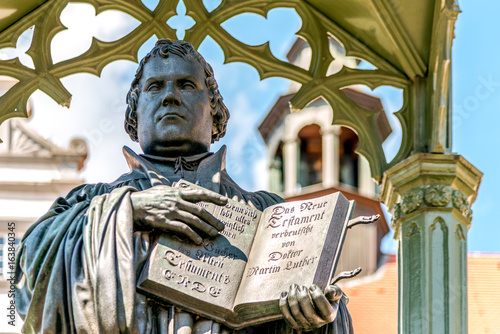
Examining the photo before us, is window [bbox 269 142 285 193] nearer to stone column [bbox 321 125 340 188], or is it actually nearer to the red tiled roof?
stone column [bbox 321 125 340 188]

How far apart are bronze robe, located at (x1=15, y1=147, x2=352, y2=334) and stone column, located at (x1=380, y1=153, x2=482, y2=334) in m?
3.31

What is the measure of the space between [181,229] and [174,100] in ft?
3.62

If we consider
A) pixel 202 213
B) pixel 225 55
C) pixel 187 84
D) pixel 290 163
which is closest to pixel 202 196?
pixel 202 213

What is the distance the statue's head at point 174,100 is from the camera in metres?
11.2

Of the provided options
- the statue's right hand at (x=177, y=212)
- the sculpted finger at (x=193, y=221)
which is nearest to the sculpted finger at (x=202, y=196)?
the statue's right hand at (x=177, y=212)

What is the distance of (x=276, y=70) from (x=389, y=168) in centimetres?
145

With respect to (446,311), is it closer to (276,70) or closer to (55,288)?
(276,70)

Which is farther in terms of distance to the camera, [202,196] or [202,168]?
[202,168]

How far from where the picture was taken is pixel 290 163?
188 ft

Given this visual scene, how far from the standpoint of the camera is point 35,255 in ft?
34.2

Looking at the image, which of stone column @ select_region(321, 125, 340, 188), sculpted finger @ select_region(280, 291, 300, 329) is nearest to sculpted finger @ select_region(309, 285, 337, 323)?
sculpted finger @ select_region(280, 291, 300, 329)

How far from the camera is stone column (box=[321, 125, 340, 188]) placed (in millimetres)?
57250

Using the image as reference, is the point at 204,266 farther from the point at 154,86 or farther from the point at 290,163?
the point at 290,163

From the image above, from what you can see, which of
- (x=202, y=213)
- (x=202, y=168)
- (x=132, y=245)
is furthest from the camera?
(x=202, y=168)
